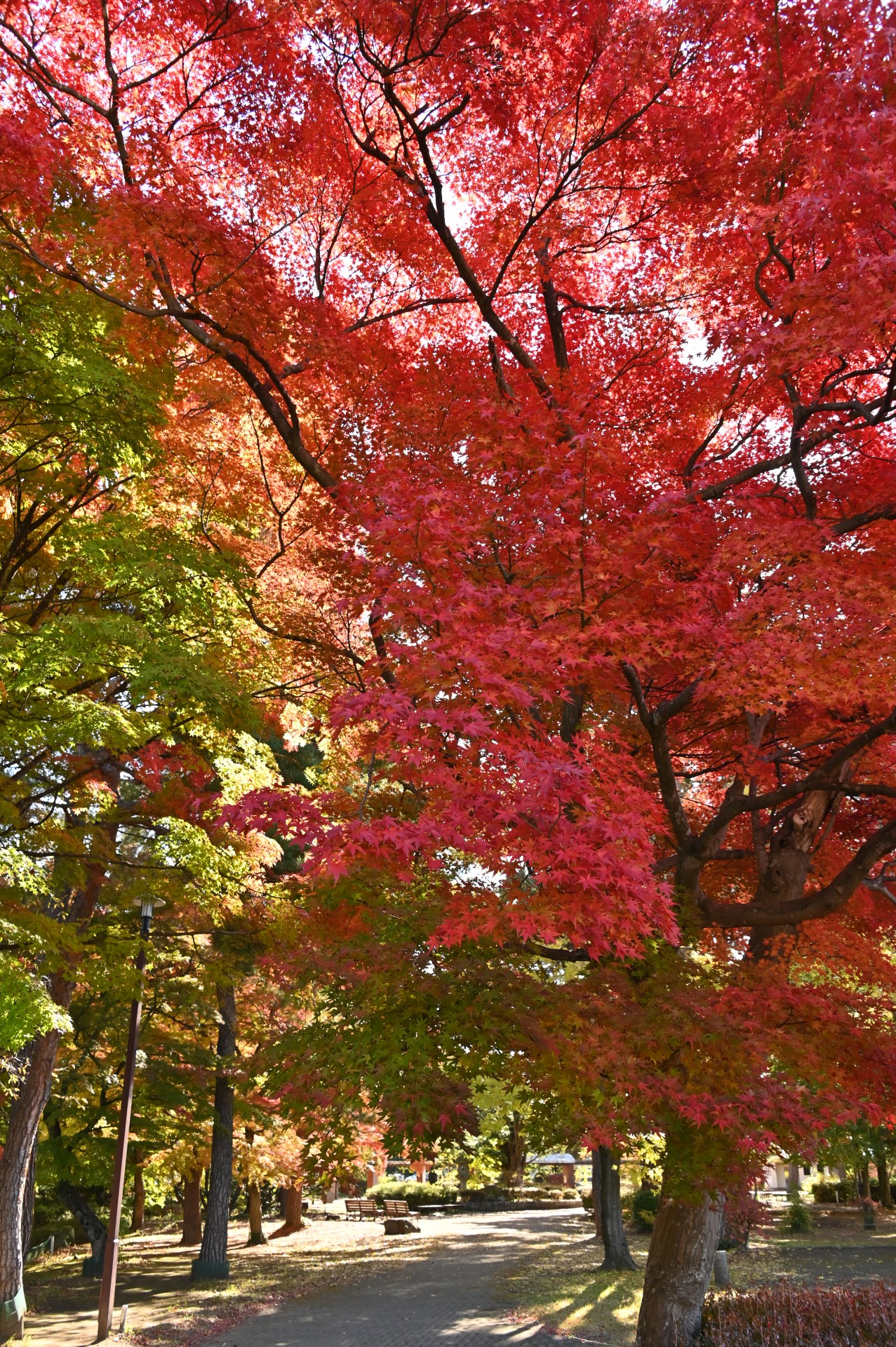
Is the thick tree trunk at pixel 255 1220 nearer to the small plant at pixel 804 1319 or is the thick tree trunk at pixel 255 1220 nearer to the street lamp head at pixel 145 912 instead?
the street lamp head at pixel 145 912

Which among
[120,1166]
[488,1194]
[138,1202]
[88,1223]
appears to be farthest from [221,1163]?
[488,1194]

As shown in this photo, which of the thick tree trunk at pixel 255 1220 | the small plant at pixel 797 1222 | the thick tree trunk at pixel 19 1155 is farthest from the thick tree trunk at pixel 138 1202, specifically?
the small plant at pixel 797 1222

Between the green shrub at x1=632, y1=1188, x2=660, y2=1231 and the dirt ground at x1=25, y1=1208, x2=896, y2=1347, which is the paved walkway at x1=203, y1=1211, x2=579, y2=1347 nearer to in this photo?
the dirt ground at x1=25, y1=1208, x2=896, y2=1347

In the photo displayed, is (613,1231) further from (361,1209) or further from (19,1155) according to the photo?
(361,1209)

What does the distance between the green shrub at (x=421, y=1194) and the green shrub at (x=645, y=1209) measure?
40.5ft

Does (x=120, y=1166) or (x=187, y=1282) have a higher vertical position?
(x=120, y=1166)

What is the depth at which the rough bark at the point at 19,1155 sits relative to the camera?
12438mm

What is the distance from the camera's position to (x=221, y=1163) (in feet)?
60.1

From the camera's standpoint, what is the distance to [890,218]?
634cm

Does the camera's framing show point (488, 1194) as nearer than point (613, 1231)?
No

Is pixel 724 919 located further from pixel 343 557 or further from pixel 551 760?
pixel 343 557

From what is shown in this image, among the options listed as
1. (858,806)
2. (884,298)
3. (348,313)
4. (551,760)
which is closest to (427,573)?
(551,760)

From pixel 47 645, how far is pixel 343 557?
3.14 m

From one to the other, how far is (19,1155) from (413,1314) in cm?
650
